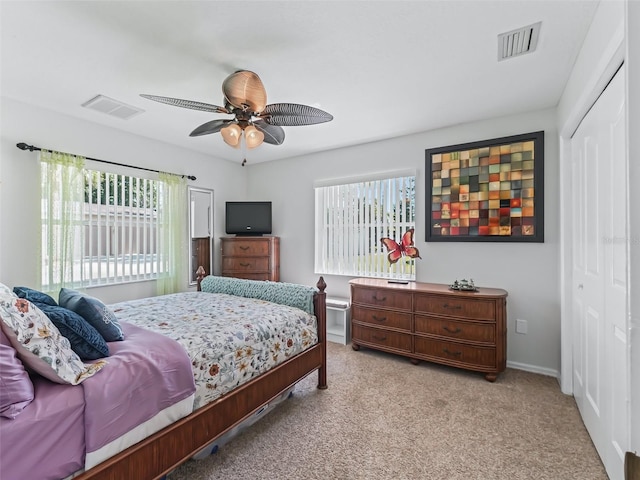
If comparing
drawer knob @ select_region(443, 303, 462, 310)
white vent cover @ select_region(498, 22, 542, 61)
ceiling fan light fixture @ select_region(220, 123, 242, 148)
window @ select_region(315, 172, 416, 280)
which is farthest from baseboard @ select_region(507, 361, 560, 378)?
ceiling fan light fixture @ select_region(220, 123, 242, 148)

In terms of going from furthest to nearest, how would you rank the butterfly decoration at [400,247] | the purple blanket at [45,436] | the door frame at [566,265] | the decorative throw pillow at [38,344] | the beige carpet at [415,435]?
the butterfly decoration at [400,247]
the door frame at [566,265]
the beige carpet at [415,435]
the decorative throw pillow at [38,344]
the purple blanket at [45,436]

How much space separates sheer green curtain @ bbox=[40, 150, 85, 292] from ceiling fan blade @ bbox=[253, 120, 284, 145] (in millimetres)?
2104

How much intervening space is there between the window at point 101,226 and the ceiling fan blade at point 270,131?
2.01m

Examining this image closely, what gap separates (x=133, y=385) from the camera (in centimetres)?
131

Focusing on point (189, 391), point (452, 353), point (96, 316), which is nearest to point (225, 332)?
point (189, 391)

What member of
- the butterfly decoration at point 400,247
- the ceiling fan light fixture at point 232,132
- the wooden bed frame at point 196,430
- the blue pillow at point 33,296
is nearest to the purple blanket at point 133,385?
the wooden bed frame at point 196,430

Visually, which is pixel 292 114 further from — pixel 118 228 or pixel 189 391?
pixel 118 228

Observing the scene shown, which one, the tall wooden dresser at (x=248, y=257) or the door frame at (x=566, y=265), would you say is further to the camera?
the tall wooden dresser at (x=248, y=257)

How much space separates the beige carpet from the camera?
1.68m

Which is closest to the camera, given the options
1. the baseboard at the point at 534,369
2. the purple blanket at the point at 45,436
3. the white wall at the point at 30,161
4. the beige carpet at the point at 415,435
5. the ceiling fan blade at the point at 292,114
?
the purple blanket at the point at 45,436

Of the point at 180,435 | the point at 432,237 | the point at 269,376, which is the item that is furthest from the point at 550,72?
the point at 180,435

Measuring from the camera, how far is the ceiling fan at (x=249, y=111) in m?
2.06

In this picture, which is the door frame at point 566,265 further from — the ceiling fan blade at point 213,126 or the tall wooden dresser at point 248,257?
the tall wooden dresser at point 248,257

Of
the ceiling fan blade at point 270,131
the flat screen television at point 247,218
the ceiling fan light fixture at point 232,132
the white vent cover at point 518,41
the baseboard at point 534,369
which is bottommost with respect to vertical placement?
the baseboard at point 534,369
